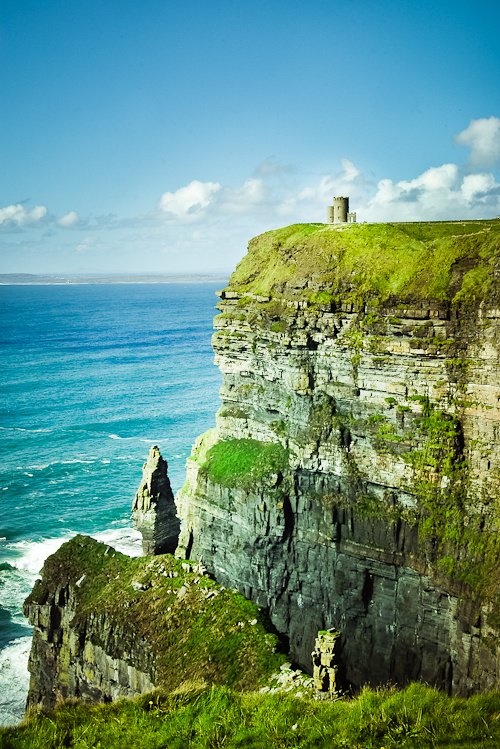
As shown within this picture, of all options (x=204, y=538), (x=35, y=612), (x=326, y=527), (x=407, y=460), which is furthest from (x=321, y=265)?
(x=35, y=612)

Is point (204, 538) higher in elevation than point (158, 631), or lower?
higher

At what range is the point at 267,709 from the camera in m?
17.2

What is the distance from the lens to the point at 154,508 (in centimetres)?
4269

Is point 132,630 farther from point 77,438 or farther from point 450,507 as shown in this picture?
point 77,438

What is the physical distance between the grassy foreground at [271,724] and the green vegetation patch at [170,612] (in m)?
10.8

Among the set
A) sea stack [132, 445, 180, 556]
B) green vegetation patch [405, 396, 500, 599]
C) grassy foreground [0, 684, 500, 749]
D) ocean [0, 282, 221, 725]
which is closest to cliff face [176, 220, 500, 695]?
green vegetation patch [405, 396, 500, 599]

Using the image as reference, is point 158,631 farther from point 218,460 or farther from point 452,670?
point 452,670

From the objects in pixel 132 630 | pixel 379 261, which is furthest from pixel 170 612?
pixel 379 261

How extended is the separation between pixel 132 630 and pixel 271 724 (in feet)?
62.2

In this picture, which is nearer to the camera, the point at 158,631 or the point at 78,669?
the point at 158,631

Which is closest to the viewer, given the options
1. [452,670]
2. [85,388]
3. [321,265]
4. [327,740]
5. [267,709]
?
[327,740]

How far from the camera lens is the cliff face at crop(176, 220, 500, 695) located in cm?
2770

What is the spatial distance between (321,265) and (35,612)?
27.5 metres

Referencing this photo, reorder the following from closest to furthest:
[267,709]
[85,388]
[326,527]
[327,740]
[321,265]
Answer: [327,740], [267,709], [326,527], [321,265], [85,388]
